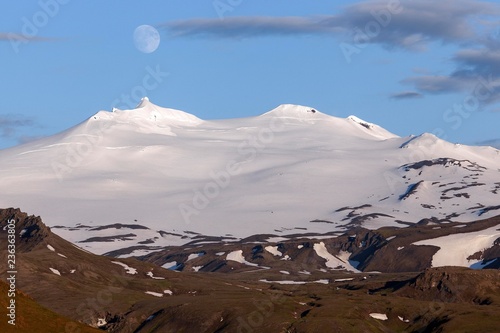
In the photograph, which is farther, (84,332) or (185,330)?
(185,330)

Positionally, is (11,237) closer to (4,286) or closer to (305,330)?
(4,286)

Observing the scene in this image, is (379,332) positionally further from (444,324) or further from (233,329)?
(233,329)

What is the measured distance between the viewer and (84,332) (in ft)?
324

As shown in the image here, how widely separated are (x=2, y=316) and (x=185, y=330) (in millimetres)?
106963

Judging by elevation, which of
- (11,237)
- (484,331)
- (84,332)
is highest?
(11,237)

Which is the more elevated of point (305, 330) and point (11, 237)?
point (11, 237)

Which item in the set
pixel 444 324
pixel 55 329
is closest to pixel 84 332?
pixel 55 329

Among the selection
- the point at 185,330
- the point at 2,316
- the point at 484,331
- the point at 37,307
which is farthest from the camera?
the point at 185,330

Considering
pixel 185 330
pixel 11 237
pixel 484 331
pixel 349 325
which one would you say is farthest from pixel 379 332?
pixel 11 237

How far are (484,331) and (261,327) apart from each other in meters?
39.3

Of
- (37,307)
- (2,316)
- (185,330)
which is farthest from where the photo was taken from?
(185,330)

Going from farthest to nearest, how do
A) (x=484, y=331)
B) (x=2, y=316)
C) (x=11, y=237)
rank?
(x=484, y=331), (x=11, y=237), (x=2, y=316)

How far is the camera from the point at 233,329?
194m

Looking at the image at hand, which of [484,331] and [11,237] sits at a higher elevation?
[11,237]
